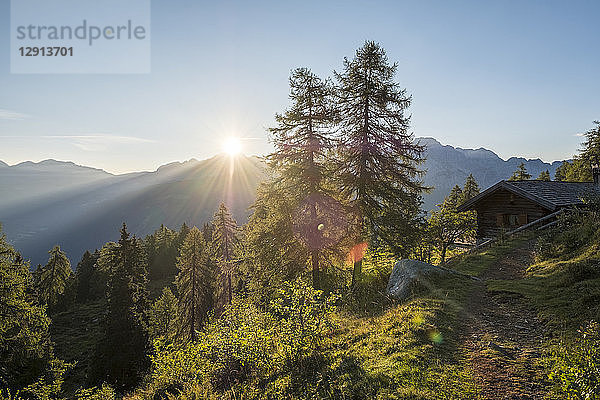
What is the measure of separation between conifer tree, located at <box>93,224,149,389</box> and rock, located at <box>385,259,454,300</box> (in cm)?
2292

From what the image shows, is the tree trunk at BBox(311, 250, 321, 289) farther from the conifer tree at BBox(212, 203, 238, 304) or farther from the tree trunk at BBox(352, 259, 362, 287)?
the conifer tree at BBox(212, 203, 238, 304)

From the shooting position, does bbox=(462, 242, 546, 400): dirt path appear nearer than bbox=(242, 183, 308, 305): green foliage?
Yes

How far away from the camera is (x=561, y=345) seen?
6.41 m

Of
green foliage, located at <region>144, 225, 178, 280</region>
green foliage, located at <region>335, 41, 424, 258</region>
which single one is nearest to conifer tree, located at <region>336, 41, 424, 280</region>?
green foliage, located at <region>335, 41, 424, 258</region>

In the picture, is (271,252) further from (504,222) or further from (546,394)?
(504,222)

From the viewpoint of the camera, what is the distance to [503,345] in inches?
281

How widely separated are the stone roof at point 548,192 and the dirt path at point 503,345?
52.6 feet

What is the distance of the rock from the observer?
1222cm

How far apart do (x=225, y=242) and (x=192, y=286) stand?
18.0 feet

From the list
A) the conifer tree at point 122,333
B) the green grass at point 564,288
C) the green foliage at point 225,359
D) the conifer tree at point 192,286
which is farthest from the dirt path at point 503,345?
the conifer tree at point 192,286

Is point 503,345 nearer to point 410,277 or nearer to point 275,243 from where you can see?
point 410,277

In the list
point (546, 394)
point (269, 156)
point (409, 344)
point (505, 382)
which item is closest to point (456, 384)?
point (505, 382)

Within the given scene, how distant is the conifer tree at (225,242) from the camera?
33.9 meters

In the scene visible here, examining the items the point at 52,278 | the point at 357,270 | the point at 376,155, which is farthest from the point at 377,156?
the point at 52,278
